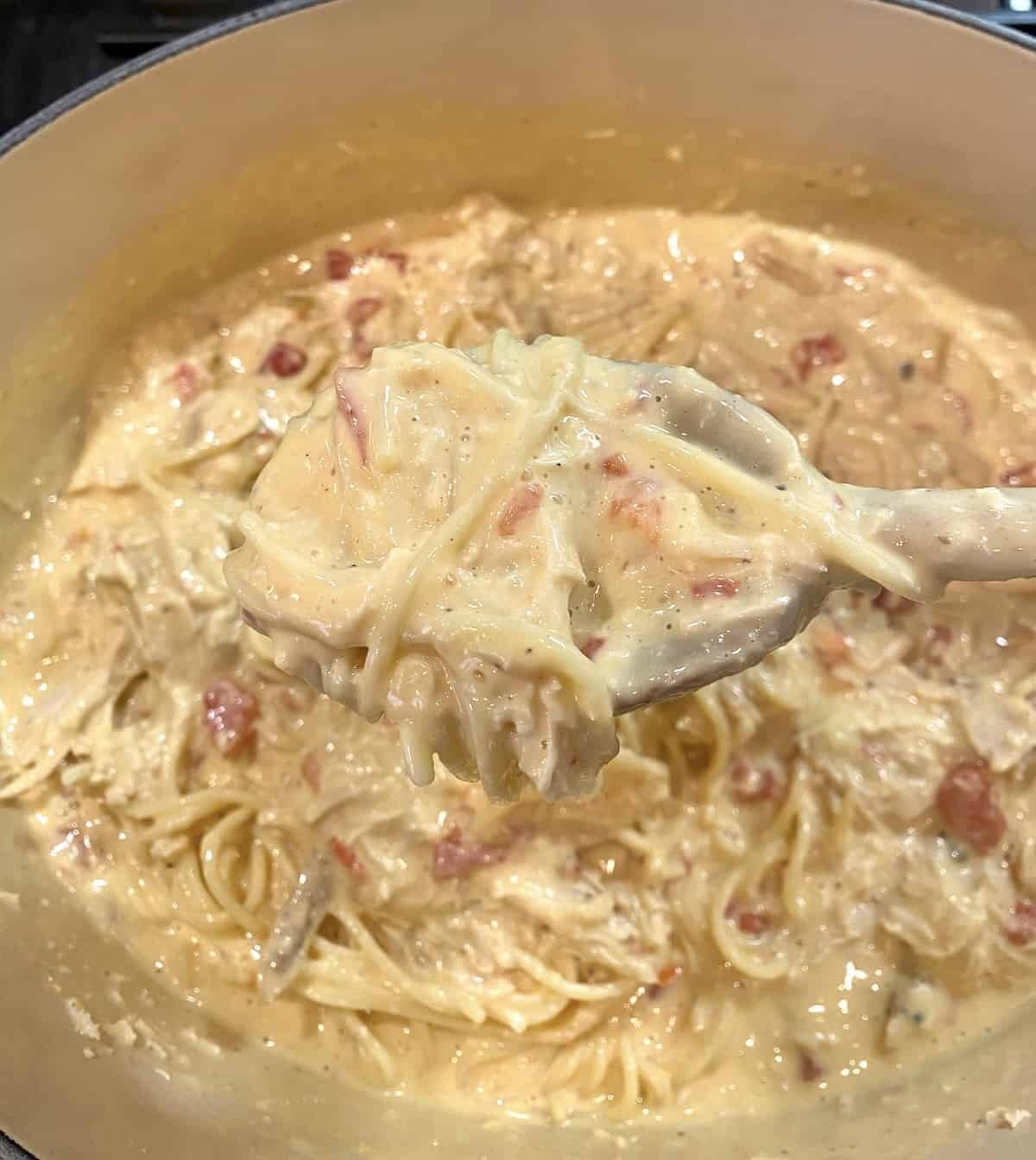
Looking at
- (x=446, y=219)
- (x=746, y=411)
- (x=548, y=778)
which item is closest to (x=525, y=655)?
(x=548, y=778)

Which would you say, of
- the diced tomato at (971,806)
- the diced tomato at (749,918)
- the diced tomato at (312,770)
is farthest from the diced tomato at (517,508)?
the diced tomato at (971,806)

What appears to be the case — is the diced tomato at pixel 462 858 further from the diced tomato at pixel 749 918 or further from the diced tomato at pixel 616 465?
the diced tomato at pixel 616 465

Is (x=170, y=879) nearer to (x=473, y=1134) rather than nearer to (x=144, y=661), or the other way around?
(x=144, y=661)

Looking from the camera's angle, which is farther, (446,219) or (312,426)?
(446,219)

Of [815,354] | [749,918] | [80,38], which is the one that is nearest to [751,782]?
[749,918]

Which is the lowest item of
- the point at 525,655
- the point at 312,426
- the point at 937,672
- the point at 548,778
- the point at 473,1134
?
the point at 473,1134

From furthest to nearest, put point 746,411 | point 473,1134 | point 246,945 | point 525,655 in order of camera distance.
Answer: point 246,945 → point 473,1134 → point 746,411 → point 525,655

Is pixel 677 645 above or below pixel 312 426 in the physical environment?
below

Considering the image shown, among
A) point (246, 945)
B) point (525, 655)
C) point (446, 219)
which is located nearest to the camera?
point (525, 655)
